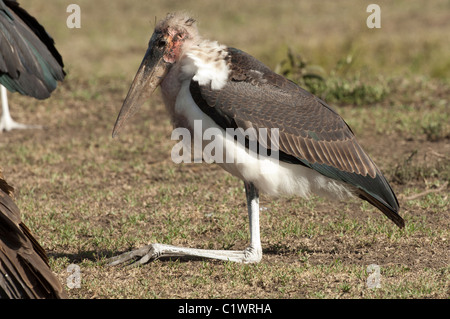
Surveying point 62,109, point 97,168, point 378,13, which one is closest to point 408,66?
point 378,13

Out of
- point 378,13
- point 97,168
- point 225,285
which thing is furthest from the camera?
point 378,13

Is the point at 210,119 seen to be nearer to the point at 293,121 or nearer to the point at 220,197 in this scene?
the point at 293,121

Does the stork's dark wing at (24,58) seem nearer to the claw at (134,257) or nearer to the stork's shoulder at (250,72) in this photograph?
the claw at (134,257)

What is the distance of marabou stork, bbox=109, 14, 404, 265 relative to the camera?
169 inches

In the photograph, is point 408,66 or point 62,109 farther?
point 408,66

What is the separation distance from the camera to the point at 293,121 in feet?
14.7

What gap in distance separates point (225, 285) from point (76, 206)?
1.91 metres

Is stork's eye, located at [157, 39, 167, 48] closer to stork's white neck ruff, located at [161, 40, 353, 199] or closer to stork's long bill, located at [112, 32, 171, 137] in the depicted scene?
stork's long bill, located at [112, 32, 171, 137]

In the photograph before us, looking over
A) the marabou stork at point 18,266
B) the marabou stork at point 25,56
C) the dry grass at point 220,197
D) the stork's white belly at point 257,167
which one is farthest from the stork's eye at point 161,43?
the marabou stork at point 25,56

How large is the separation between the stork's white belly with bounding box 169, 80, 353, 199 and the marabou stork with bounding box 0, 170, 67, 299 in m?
1.17

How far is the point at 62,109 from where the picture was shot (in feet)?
27.9

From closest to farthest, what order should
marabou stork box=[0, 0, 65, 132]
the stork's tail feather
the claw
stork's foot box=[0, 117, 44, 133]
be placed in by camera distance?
the claw, the stork's tail feather, marabou stork box=[0, 0, 65, 132], stork's foot box=[0, 117, 44, 133]

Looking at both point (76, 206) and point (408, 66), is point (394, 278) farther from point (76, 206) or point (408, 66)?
point (408, 66)

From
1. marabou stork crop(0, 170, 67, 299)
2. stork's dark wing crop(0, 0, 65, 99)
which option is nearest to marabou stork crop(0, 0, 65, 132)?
stork's dark wing crop(0, 0, 65, 99)
